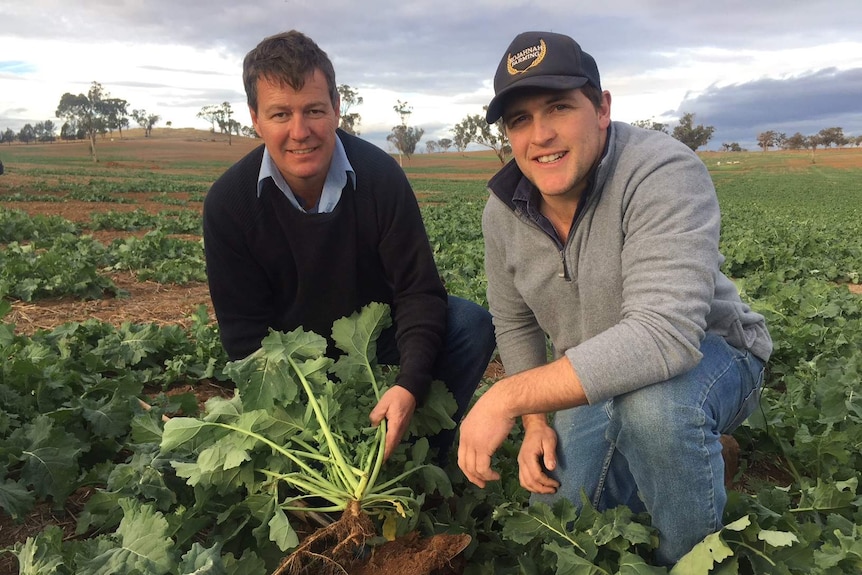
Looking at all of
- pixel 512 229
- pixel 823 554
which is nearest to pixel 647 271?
pixel 512 229

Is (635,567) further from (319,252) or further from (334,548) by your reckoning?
(319,252)

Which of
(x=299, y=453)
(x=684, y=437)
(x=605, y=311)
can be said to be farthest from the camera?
(x=605, y=311)

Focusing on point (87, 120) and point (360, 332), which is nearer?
point (360, 332)

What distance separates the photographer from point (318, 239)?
3.12 m

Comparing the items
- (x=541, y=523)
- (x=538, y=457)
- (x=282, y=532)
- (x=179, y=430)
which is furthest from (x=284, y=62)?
(x=541, y=523)

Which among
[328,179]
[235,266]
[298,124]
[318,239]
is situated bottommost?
[235,266]

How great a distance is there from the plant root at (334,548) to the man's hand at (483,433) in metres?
0.44

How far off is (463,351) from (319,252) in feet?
2.97

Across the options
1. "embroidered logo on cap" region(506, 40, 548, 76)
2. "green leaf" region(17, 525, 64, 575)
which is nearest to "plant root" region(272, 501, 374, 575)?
"green leaf" region(17, 525, 64, 575)

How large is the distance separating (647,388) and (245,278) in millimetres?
2070

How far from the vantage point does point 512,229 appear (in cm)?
282

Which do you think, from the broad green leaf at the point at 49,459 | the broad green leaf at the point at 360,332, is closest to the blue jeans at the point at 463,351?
the broad green leaf at the point at 360,332

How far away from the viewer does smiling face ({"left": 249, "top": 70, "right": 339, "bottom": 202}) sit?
2889 mm

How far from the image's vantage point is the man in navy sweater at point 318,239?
9.69 feet
